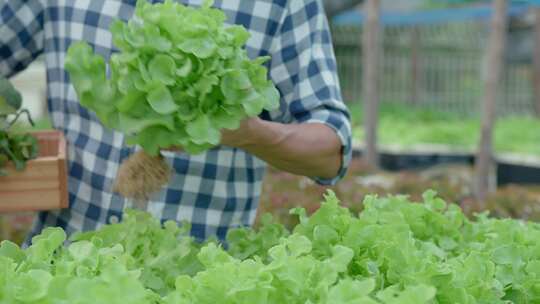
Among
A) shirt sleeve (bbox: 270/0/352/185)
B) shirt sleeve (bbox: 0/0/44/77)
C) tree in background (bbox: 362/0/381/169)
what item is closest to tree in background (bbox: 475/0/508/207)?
tree in background (bbox: 362/0/381/169)

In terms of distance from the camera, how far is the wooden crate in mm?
2396

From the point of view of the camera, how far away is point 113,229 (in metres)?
2.16

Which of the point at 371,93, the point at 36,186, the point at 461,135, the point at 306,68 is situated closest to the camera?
the point at 36,186

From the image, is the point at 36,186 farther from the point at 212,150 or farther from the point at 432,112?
the point at 432,112

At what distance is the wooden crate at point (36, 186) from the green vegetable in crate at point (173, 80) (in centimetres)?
43

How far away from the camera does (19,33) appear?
2.77 meters

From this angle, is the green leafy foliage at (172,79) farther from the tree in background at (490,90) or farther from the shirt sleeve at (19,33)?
the tree in background at (490,90)

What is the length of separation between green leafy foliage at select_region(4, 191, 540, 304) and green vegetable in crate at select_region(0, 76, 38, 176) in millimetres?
369

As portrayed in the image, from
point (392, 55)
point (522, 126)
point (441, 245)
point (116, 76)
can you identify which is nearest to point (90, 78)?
point (116, 76)

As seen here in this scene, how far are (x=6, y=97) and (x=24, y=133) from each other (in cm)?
11

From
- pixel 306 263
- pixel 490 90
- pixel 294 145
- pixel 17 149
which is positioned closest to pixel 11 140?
pixel 17 149

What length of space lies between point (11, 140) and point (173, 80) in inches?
27.3

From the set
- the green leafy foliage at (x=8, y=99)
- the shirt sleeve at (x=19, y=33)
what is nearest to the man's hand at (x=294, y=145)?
the green leafy foliage at (x=8, y=99)

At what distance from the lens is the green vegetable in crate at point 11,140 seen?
239cm
